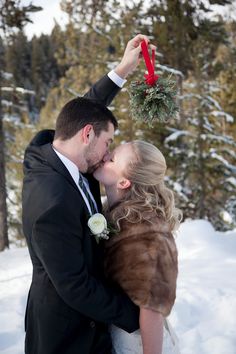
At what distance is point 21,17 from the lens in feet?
29.8

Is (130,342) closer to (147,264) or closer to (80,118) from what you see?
(147,264)

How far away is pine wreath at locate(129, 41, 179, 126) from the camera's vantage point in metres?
2.24

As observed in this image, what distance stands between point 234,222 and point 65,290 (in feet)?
38.3

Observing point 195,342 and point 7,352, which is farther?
point 195,342

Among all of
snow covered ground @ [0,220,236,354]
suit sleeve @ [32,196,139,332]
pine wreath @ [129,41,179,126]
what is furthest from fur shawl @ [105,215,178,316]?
snow covered ground @ [0,220,236,354]

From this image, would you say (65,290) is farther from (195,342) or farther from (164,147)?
(164,147)

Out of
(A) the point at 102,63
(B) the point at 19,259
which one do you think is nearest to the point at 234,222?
(A) the point at 102,63

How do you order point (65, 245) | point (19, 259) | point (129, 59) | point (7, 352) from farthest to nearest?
1. point (19, 259)
2. point (7, 352)
3. point (129, 59)
4. point (65, 245)

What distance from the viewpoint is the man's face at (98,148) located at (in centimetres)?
197

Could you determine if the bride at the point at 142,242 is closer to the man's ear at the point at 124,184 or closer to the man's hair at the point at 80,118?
the man's ear at the point at 124,184

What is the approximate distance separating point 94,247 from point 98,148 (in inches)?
18.4

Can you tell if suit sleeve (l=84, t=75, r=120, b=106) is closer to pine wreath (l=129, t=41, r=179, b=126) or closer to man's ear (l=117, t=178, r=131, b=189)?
pine wreath (l=129, t=41, r=179, b=126)

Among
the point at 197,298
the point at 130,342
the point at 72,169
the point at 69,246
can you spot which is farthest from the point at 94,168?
the point at 197,298

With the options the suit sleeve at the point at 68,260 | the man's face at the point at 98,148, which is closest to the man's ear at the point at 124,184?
the man's face at the point at 98,148
